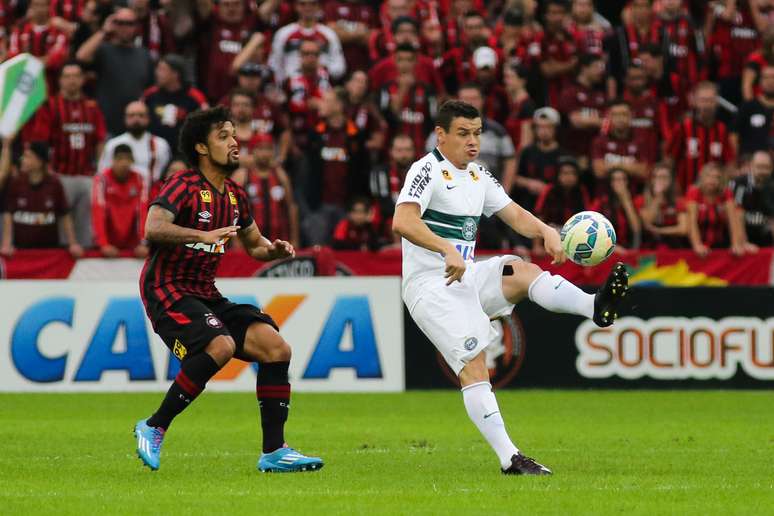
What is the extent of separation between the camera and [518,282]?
9.23 metres

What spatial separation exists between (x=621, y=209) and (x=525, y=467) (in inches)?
384

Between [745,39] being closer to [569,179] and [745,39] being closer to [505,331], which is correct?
[569,179]

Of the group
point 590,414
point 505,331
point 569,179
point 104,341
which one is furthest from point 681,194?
point 104,341

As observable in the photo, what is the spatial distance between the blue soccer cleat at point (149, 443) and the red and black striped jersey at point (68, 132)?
992 cm

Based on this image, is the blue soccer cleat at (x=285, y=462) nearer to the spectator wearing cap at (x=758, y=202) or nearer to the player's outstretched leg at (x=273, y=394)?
the player's outstretched leg at (x=273, y=394)

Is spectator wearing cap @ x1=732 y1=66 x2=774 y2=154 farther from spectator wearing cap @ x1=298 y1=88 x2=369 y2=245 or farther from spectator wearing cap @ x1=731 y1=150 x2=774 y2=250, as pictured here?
spectator wearing cap @ x1=298 y1=88 x2=369 y2=245

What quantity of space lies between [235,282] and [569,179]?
14.1 ft

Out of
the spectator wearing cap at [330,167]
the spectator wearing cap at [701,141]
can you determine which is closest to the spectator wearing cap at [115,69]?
the spectator wearing cap at [330,167]

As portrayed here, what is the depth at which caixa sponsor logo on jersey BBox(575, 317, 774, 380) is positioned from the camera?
54.0ft

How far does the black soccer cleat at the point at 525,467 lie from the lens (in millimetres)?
8781

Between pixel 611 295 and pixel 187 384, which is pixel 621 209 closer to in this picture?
pixel 611 295

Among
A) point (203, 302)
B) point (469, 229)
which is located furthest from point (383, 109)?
point (203, 302)

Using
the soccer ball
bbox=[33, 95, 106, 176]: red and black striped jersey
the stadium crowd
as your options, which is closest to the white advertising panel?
the stadium crowd

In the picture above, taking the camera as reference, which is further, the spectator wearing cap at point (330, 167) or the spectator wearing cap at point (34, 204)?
the spectator wearing cap at point (330, 167)
